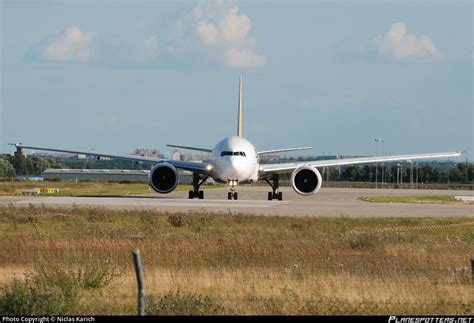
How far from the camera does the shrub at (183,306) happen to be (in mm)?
13461

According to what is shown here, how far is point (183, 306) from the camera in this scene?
13562 mm

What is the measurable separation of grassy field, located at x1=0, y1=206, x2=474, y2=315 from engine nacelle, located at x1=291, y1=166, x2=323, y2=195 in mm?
18293

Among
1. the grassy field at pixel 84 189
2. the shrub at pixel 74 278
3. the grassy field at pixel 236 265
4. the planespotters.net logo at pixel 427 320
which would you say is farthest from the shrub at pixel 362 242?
the grassy field at pixel 84 189

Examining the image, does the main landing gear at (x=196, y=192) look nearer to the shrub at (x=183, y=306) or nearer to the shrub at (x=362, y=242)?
the shrub at (x=362, y=242)

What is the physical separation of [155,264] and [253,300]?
16.7 feet

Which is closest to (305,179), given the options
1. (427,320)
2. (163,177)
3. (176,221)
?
(163,177)

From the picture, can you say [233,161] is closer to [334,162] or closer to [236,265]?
[334,162]

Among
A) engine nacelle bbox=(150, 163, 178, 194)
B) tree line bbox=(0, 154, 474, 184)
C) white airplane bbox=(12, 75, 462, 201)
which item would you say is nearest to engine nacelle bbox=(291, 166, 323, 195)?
white airplane bbox=(12, 75, 462, 201)

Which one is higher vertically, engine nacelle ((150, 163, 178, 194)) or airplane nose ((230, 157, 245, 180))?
airplane nose ((230, 157, 245, 180))

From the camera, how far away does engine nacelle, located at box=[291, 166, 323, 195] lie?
51875 millimetres

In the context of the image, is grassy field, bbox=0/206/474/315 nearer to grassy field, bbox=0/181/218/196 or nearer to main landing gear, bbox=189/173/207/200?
main landing gear, bbox=189/173/207/200

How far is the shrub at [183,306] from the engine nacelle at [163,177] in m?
37.0

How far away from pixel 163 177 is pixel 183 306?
38501 millimetres

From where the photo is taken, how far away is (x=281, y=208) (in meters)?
43.7
